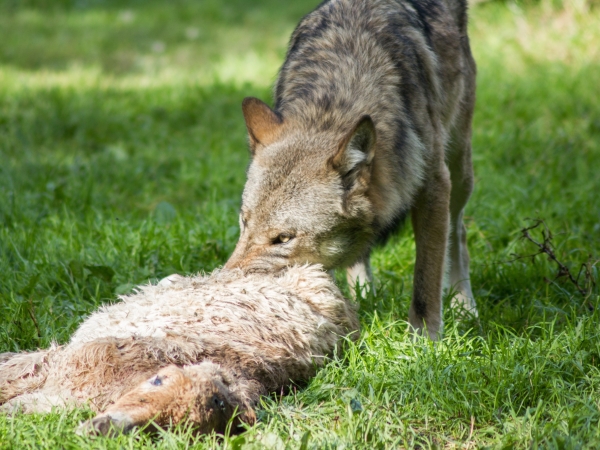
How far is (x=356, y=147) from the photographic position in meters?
3.59

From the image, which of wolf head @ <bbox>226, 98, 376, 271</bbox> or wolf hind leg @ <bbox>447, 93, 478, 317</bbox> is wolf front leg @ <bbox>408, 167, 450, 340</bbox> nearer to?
wolf head @ <bbox>226, 98, 376, 271</bbox>

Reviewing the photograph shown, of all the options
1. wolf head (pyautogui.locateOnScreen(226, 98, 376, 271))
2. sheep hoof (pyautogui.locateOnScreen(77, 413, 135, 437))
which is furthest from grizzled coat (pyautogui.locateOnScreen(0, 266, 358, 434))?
wolf head (pyautogui.locateOnScreen(226, 98, 376, 271))

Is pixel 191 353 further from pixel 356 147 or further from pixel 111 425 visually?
pixel 356 147

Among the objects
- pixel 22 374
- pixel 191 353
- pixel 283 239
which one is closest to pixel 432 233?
pixel 283 239

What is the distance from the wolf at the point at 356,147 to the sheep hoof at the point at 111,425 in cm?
126

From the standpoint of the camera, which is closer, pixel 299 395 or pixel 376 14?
pixel 299 395

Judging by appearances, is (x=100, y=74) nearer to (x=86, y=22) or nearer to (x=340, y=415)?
(x=86, y=22)

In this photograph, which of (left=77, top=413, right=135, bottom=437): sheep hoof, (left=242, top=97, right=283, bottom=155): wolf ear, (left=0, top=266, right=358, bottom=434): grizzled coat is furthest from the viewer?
(left=242, top=97, right=283, bottom=155): wolf ear

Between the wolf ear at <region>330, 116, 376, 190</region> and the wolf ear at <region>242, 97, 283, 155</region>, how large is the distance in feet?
1.57

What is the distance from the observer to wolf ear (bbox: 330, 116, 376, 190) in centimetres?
352

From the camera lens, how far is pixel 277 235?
356cm

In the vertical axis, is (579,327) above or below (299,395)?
above

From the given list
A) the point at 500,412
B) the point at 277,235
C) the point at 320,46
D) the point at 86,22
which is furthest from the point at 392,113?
the point at 86,22

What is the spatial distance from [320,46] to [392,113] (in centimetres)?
71
